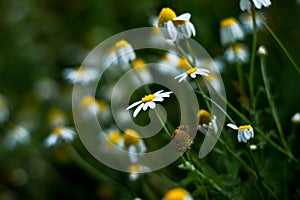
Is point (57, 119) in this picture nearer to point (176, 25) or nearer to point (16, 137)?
point (16, 137)

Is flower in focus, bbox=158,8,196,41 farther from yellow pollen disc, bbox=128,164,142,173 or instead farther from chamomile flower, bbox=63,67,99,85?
chamomile flower, bbox=63,67,99,85

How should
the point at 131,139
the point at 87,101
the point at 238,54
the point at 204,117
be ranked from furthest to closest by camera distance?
the point at 87,101, the point at 238,54, the point at 131,139, the point at 204,117

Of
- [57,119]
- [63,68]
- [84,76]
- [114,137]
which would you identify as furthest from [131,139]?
[63,68]

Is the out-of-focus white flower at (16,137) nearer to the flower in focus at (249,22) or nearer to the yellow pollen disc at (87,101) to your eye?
the yellow pollen disc at (87,101)

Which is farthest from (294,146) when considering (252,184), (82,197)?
(82,197)

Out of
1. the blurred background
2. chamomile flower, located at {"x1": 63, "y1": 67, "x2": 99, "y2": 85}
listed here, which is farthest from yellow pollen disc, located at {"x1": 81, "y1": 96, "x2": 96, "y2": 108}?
the blurred background

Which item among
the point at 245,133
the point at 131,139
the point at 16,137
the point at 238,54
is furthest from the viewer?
the point at 16,137

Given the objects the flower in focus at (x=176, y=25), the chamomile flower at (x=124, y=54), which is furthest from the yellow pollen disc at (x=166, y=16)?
the chamomile flower at (x=124, y=54)
